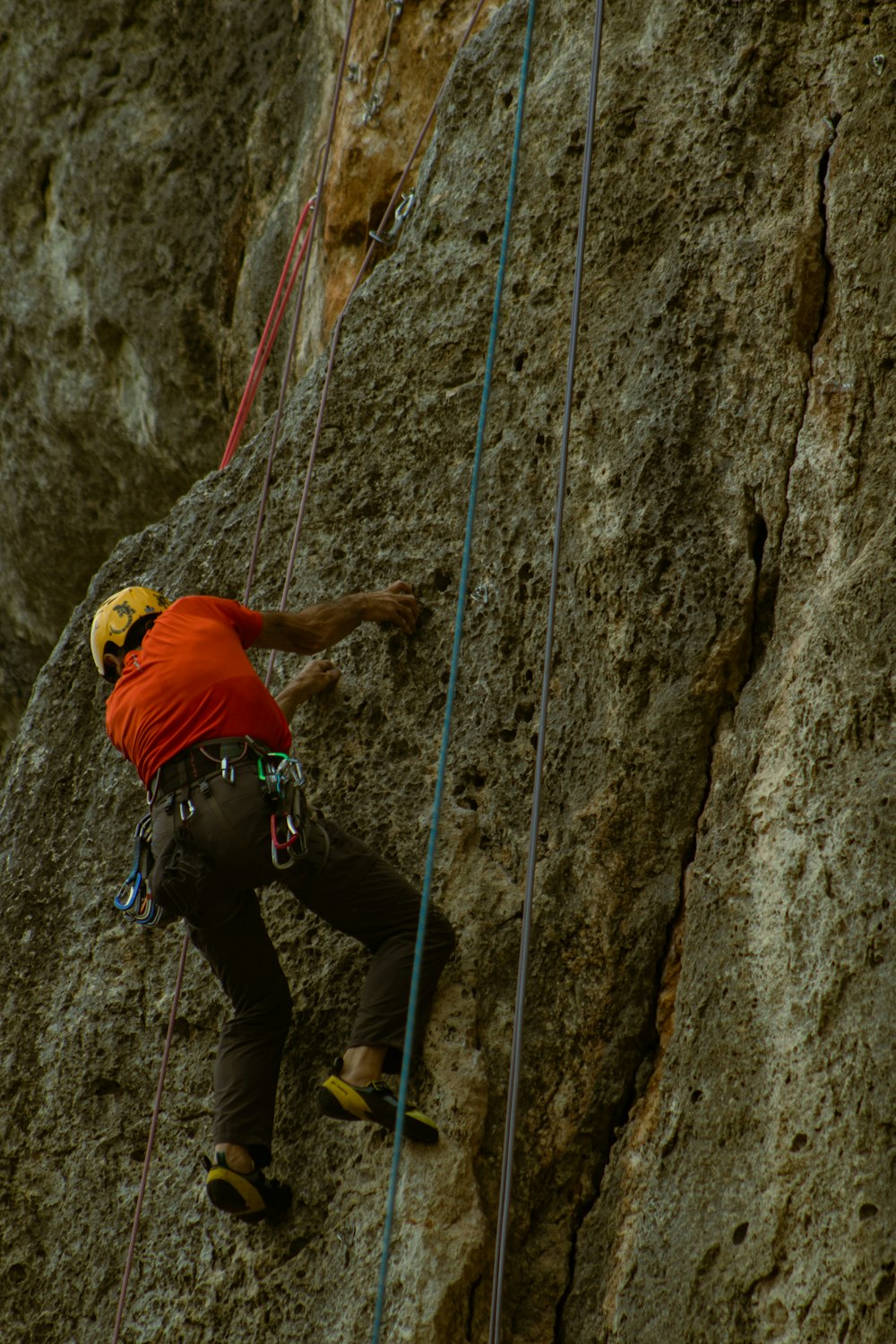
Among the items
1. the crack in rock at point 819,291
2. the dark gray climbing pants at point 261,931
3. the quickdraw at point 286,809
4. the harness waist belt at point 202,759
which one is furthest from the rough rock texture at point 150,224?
the dark gray climbing pants at point 261,931

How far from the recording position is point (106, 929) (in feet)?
15.7

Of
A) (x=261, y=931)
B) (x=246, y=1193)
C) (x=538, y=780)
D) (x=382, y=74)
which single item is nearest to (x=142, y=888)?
(x=261, y=931)

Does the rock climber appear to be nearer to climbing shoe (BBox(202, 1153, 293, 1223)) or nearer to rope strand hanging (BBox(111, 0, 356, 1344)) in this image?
climbing shoe (BBox(202, 1153, 293, 1223))

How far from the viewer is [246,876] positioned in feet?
Result: 12.9

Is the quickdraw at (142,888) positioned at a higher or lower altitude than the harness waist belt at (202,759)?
lower

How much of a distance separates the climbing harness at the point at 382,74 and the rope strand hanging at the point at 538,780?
7.39 ft

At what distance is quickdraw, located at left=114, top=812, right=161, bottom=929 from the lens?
4176 millimetres

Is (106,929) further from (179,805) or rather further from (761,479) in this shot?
(761,479)

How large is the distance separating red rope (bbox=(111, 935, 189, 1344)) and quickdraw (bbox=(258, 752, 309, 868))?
0.79 m

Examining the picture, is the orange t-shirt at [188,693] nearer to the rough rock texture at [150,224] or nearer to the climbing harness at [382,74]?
the rough rock texture at [150,224]

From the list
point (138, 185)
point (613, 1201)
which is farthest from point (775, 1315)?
point (138, 185)

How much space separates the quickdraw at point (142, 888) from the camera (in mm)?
4176

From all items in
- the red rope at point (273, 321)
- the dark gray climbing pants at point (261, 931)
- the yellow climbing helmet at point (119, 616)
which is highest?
the red rope at point (273, 321)

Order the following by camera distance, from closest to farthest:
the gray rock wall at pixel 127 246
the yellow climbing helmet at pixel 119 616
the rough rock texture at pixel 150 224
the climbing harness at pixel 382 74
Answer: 1. the yellow climbing helmet at pixel 119 616
2. the climbing harness at pixel 382 74
3. the rough rock texture at pixel 150 224
4. the gray rock wall at pixel 127 246
